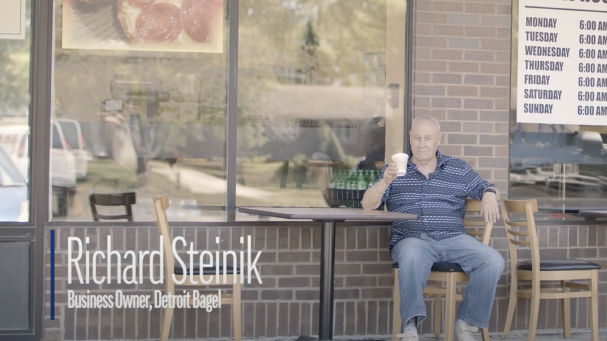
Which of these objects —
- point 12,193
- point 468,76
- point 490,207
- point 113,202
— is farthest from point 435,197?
point 12,193

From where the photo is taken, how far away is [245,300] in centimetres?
568

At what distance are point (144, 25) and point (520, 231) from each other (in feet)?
8.83

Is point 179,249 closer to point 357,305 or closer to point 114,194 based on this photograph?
point 114,194

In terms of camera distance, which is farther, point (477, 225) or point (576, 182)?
point (576, 182)

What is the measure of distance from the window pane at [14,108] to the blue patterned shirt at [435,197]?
2.12m

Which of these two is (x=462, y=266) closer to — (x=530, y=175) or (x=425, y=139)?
(x=425, y=139)

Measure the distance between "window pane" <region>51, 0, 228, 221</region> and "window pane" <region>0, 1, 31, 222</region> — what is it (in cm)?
20

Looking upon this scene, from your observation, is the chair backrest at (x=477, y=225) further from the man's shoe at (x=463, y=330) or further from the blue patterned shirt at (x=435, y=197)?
the man's shoe at (x=463, y=330)

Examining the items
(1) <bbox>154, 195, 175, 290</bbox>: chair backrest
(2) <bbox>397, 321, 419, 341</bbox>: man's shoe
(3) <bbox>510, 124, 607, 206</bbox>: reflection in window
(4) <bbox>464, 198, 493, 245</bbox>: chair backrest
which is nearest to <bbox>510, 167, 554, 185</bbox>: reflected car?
(3) <bbox>510, 124, 607, 206</bbox>: reflection in window

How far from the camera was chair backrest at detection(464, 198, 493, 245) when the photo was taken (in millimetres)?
5238

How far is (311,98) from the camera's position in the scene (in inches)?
251

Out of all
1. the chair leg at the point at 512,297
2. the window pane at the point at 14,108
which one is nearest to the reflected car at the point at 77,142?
the window pane at the point at 14,108

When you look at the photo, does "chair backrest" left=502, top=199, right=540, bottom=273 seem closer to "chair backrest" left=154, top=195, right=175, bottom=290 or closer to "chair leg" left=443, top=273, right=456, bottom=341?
"chair leg" left=443, top=273, right=456, bottom=341

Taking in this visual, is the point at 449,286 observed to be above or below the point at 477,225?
below
